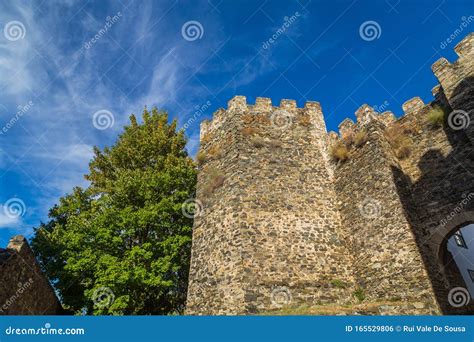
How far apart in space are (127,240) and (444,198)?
1350 centimetres

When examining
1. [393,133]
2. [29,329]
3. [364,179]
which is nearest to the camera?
[29,329]

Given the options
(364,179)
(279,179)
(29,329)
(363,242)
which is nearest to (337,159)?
(364,179)

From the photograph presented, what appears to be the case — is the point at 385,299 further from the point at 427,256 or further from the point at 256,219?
the point at 256,219

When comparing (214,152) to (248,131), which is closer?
(248,131)

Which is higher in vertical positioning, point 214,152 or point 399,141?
point 214,152

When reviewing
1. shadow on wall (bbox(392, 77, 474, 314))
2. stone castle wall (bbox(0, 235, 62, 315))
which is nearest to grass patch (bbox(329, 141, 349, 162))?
shadow on wall (bbox(392, 77, 474, 314))

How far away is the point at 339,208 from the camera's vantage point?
501 inches

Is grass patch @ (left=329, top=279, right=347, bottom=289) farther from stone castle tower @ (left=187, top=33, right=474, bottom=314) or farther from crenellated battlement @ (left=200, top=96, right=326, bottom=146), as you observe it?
crenellated battlement @ (left=200, top=96, right=326, bottom=146)

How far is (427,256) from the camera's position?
1012 cm

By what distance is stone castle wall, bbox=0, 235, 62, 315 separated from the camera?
9242mm

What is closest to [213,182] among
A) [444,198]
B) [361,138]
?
[361,138]

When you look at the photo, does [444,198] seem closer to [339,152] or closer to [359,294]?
[339,152]

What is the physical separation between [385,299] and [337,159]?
5.67m

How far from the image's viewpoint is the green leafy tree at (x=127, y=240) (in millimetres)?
13758
